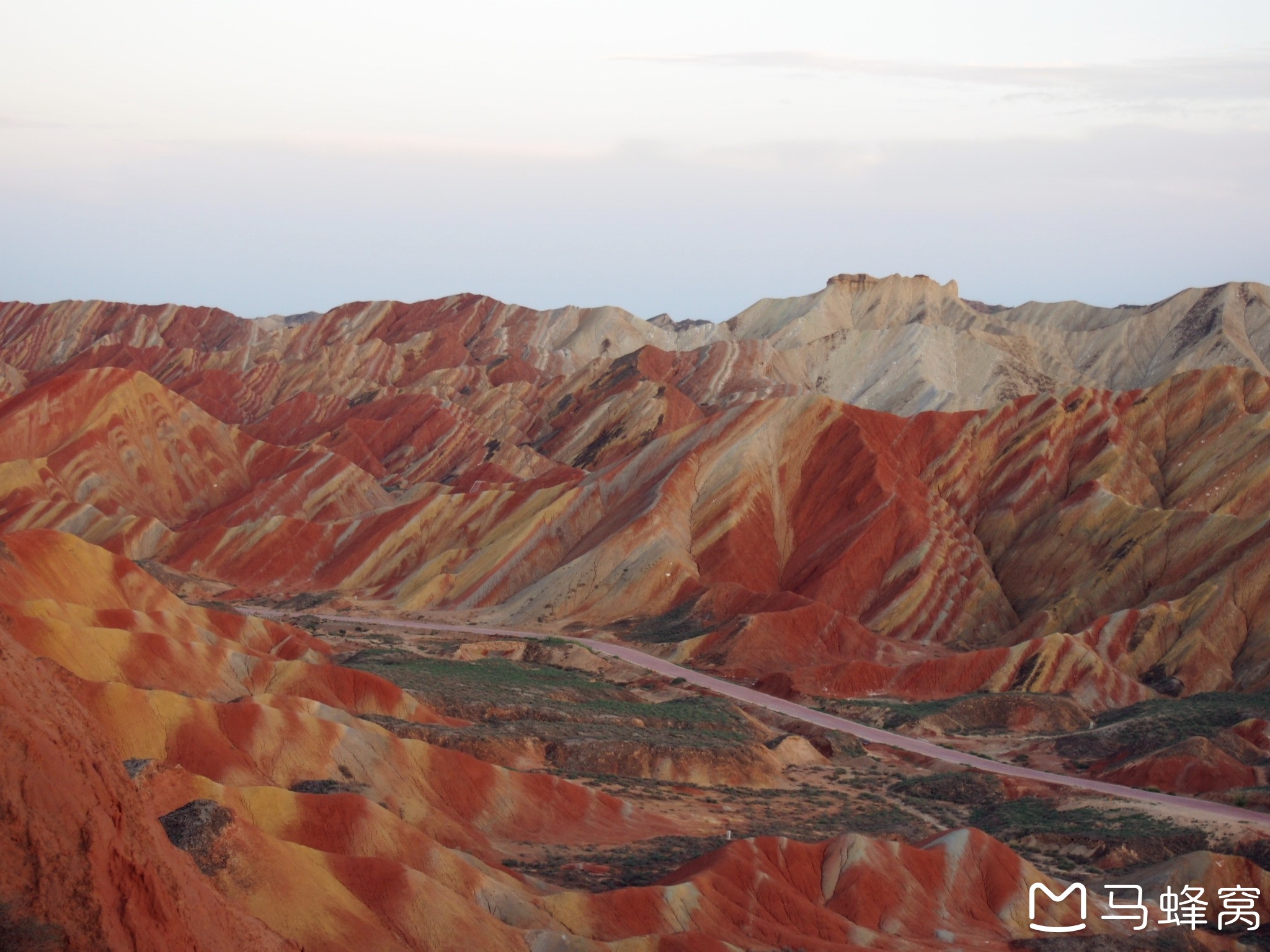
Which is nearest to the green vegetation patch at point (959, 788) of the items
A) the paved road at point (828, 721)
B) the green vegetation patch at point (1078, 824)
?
the green vegetation patch at point (1078, 824)

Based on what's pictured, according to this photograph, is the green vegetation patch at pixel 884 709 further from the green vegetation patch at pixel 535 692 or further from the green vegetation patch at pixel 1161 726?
the green vegetation patch at pixel 1161 726

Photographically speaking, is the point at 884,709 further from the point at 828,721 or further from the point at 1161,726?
the point at 1161,726

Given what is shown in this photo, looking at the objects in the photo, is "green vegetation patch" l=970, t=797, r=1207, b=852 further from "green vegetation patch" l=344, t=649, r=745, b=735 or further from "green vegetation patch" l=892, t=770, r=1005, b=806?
"green vegetation patch" l=344, t=649, r=745, b=735

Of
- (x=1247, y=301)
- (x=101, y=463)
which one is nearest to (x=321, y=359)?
(x=101, y=463)

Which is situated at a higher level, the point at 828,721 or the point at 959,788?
the point at 828,721

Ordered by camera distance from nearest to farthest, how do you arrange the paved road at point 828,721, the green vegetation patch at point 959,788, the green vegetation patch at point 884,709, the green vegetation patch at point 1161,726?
the paved road at point 828,721, the green vegetation patch at point 959,788, the green vegetation patch at point 1161,726, the green vegetation patch at point 884,709

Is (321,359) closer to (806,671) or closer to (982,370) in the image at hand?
(982,370)

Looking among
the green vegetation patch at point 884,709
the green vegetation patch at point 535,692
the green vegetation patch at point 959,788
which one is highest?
the green vegetation patch at point 535,692

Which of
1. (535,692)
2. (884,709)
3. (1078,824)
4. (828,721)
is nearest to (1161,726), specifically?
(884,709)

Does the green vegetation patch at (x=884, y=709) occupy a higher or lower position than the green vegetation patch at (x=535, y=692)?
lower

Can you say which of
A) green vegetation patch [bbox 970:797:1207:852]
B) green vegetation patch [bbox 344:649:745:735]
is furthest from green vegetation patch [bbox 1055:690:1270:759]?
green vegetation patch [bbox 344:649:745:735]
